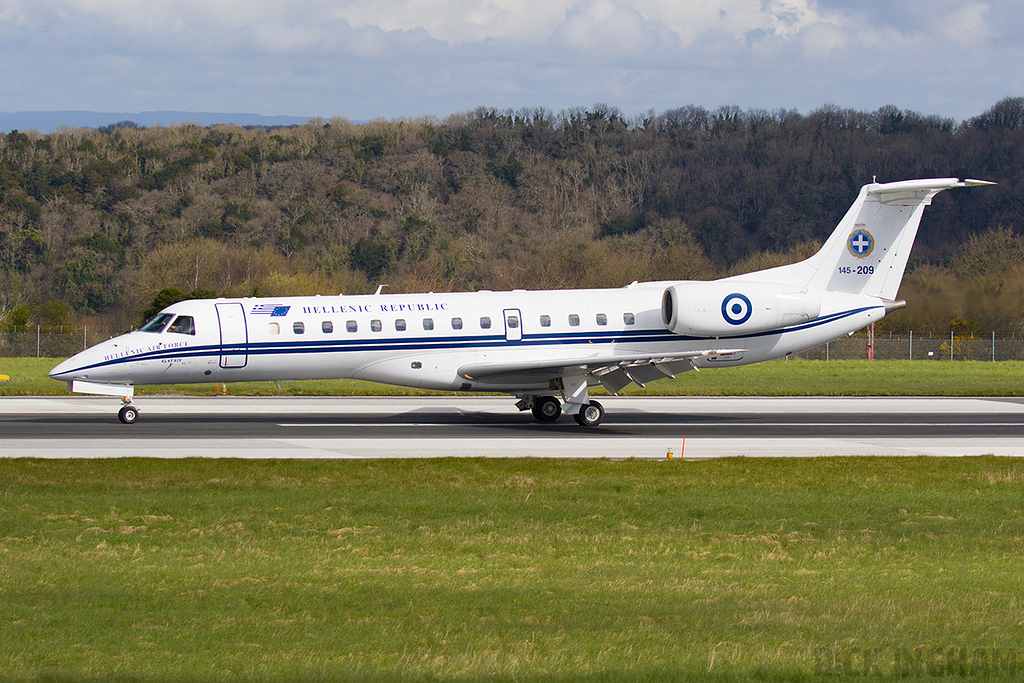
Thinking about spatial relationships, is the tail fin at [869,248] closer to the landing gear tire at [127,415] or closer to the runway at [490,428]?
the runway at [490,428]

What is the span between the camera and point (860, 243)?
27.9 m

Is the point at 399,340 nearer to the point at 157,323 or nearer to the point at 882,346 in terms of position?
the point at 157,323

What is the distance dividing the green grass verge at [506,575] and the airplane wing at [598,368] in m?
7.92

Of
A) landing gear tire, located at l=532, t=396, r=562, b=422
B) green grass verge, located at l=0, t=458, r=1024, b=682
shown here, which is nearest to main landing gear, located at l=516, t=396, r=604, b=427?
landing gear tire, located at l=532, t=396, r=562, b=422

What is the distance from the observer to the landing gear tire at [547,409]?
27.2 metres

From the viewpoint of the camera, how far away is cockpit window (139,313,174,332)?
25.4 meters

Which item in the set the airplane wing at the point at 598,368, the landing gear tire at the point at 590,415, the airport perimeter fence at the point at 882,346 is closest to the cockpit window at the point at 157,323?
the airplane wing at the point at 598,368

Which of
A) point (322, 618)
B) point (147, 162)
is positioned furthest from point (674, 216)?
point (322, 618)

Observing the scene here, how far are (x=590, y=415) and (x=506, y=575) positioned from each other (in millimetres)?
15554

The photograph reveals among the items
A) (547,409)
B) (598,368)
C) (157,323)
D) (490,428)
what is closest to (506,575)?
(490,428)

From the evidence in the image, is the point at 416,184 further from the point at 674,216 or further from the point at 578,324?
the point at 578,324

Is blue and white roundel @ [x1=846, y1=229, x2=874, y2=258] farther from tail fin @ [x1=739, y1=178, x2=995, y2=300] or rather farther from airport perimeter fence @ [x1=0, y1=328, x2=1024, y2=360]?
airport perimeter fence @ [x1=0, y1=328, x2=1024, y2=360]

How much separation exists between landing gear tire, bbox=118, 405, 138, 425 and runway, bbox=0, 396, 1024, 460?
8.8 inches

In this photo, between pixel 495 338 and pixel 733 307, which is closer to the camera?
pixel 495 338
